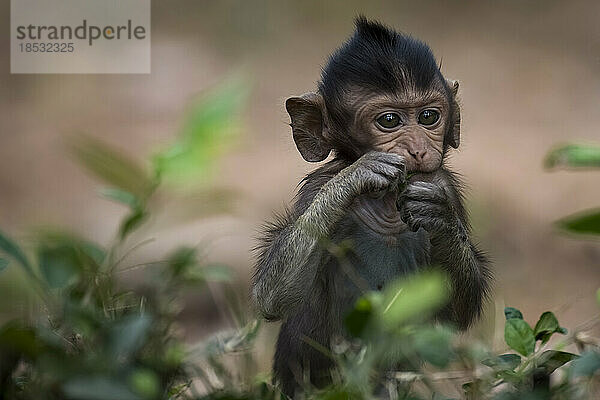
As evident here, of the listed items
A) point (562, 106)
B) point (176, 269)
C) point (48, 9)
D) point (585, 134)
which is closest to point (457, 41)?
point (562, 106)

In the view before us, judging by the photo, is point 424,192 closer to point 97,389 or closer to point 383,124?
point 383,124

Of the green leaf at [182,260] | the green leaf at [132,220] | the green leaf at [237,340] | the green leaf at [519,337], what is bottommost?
the green leaf at [237,340]

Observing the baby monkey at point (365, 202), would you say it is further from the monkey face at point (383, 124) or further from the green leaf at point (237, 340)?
the green leaf at point (237, 340)

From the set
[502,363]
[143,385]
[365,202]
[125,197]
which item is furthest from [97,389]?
[365,202]

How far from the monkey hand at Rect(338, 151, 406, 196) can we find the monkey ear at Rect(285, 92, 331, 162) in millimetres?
425

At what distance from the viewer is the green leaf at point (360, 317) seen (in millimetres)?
1433

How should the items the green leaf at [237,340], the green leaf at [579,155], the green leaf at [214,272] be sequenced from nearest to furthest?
the green leaf at [579,155], the green leaf at [214,272], the green leaf at [237,340]

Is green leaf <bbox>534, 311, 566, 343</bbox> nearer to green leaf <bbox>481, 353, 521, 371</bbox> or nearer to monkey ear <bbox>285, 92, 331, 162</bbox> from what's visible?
green leaf <bbox>481, 353, 521, 371</bbox>

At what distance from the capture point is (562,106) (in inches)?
381

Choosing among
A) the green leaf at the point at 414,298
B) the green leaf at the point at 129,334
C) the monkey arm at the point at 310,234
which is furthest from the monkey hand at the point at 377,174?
the green leaf at the point at 129,334

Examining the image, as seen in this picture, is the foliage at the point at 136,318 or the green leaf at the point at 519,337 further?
the green leaf at the point at 519,337

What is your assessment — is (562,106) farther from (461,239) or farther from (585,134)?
(461,239)

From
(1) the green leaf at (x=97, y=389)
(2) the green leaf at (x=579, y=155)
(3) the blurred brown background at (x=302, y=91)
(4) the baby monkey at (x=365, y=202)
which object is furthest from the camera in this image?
(3) the blurred brown background at (x=302, y=91)

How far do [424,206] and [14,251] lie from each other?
2.29 metres
